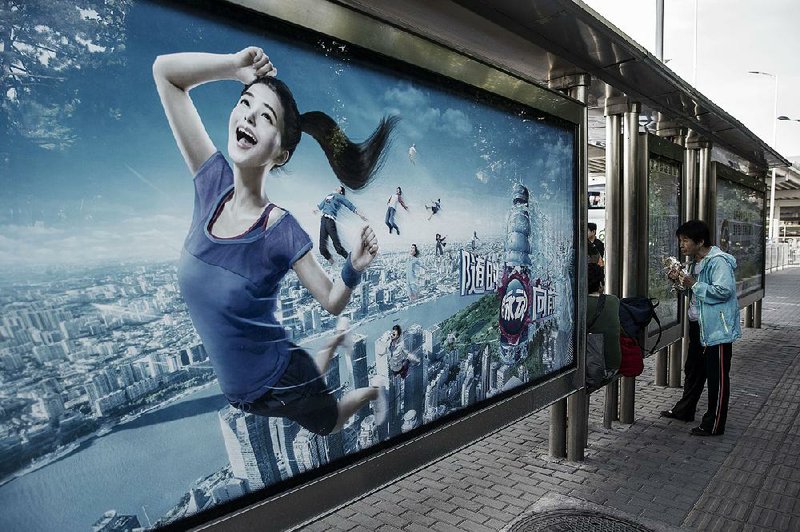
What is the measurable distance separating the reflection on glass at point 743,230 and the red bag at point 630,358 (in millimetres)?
4036

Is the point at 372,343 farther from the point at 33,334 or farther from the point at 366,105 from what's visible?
the point at 33,334

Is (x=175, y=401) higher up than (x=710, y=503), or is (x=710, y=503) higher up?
(x=175, y=401)

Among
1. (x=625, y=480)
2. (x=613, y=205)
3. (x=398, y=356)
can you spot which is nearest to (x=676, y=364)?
(x=613, y=205)

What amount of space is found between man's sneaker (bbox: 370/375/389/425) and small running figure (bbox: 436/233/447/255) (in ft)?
2.43

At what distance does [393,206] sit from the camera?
2721 millimetres

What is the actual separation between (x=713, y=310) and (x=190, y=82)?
4.82m

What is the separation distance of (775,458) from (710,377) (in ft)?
2.63

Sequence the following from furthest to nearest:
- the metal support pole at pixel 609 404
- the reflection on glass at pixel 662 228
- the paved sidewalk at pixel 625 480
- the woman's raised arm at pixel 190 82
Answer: the reflection on glass at pixel 662 228, the metal support pole at pixel 609 404, the paved sidewalk at pixel 625 480, the woman's raised arm at pixel 190 82

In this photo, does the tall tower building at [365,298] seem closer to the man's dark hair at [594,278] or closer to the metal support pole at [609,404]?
the man's dark hair at [594,278]

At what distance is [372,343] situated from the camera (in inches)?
103

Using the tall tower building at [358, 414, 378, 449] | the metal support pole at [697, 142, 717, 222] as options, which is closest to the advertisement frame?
the tall tower building at [358, 414, 378, 449]

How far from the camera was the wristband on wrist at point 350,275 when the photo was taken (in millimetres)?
2467

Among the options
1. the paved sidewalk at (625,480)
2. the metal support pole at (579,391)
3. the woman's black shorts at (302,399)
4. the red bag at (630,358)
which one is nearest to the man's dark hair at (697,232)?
the red bag at (630,358)

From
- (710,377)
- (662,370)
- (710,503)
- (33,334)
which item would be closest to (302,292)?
(33,334)
